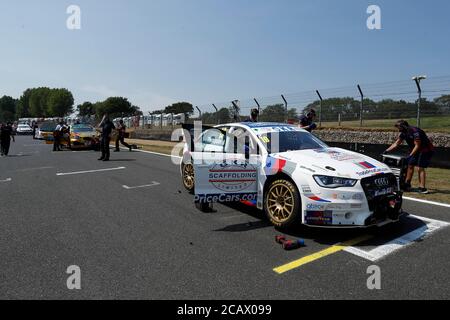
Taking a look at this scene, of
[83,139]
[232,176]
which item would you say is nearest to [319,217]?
[232,176]

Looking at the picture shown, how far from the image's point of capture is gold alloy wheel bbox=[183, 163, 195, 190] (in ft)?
23.0

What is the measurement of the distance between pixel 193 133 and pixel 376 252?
3612 mm

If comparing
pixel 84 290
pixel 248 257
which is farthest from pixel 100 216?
pixel 248 257

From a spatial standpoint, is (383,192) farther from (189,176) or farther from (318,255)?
(189,176)

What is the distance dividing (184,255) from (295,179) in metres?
1.69

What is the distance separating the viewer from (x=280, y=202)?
4.54 meters

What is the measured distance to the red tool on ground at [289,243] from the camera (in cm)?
391

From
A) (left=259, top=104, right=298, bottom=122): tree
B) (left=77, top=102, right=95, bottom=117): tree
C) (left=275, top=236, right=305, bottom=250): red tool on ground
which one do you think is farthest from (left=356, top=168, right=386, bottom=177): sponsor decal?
(left=77, top=102, right=95, bottom=117): tree

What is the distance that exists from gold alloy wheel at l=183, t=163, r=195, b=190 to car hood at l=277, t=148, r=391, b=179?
269 centimetres

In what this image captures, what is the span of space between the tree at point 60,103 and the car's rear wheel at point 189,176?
114402 mm

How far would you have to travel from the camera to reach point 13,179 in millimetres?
8938

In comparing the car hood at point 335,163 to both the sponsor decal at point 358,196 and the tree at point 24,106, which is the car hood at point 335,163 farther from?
the tree at point 24,106

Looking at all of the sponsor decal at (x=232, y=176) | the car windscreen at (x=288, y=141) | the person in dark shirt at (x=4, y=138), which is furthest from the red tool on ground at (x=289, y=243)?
the person in dark shirt at (x=4, y=138)

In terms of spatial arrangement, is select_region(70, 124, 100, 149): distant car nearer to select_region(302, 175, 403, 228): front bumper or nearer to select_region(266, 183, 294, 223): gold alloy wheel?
select_region(266, 183, 294, 223): gold alloy wheel
